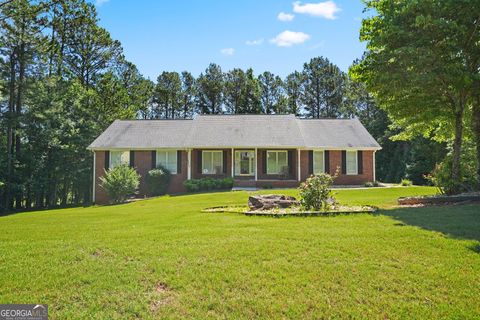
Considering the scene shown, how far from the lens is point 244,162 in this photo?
24.6 meters

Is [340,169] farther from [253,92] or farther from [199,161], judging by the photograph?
[253,92]

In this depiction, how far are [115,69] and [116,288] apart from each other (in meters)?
35.1

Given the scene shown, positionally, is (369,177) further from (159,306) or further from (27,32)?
(27,32)

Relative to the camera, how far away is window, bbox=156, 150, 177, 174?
24000 millimetres

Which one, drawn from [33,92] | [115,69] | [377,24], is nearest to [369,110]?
[115,69]

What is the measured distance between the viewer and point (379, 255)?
596cm

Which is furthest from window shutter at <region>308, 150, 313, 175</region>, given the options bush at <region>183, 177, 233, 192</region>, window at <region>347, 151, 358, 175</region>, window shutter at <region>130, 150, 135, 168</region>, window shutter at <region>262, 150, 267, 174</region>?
A: window shutter at <region>130, 150, 135, 168</region>

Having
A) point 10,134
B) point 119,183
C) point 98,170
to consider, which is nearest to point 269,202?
point 119,183

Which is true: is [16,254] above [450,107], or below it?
below

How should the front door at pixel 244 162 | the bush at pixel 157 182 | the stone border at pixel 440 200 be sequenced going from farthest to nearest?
the front door at pixel 244 162
the bush at pixel 157 182
the stone border at pixel 440 200

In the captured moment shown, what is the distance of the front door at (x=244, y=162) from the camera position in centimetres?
2448

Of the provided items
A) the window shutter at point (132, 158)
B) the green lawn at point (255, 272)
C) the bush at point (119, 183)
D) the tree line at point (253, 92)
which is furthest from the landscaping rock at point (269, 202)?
the tree line at point (253, 92)

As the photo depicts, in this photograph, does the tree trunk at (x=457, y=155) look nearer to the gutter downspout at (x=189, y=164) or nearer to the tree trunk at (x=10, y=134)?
the gutter downspout at (x=189, y=164)

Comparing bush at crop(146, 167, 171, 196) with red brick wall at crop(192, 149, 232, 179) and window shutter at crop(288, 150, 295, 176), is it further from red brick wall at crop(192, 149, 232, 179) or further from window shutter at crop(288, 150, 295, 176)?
window shutter at crop(288, 150, 295, 176)
